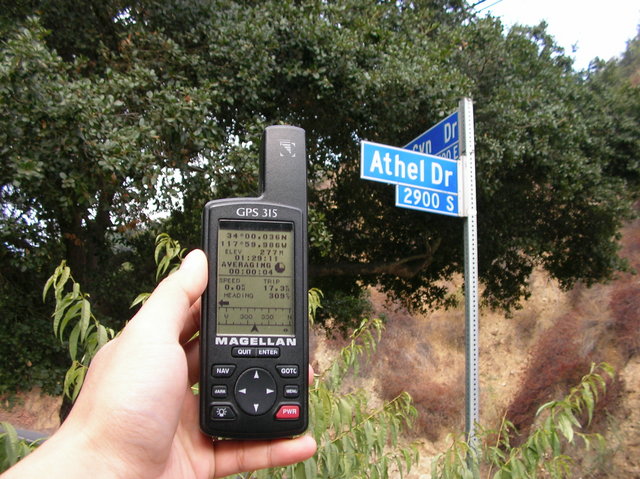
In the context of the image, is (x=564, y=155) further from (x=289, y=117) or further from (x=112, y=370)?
(x=112, y=370)

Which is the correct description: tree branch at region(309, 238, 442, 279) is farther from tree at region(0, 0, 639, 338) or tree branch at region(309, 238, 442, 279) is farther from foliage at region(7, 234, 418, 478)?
foliage at region(7, 234, 418, 478)

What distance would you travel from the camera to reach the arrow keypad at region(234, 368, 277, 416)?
1252mm

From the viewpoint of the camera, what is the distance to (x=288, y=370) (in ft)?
4.33

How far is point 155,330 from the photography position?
1.18 meters

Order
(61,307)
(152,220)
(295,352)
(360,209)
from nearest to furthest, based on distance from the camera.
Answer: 1. (295,352)
2. (61,307)
3. (152,220)
4. (360,209)

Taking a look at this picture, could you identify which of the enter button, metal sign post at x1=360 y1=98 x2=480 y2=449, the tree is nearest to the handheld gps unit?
the enter button

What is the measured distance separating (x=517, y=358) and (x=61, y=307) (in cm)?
1437

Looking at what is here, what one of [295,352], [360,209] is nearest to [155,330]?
[295,352]

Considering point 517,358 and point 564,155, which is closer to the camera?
point 564,155

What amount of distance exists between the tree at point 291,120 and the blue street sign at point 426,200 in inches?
77.2

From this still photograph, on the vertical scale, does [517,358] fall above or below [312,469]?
below

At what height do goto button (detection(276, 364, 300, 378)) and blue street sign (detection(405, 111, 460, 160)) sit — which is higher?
blue street sign (detection(405, 111, 460, 160))

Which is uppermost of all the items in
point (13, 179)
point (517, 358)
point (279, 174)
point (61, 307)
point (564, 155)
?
point (564, 155)

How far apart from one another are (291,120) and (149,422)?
4.90m
